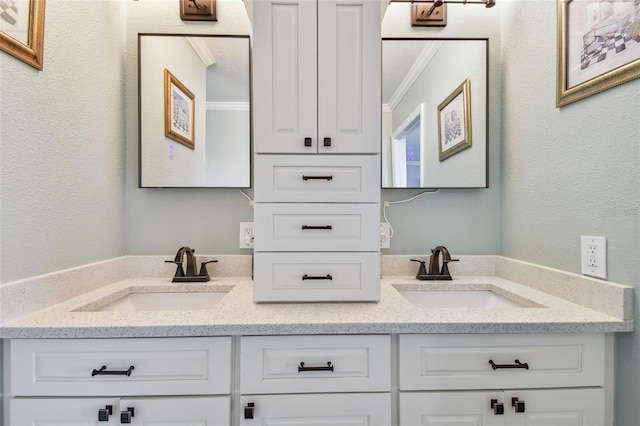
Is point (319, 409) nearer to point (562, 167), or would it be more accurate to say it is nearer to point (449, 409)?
point (449, 409)

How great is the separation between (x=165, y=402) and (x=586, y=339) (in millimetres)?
1288

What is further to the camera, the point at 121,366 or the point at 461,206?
the point at 461,206

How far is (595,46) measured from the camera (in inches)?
41.1

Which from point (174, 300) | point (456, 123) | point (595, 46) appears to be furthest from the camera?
point (456, 123)

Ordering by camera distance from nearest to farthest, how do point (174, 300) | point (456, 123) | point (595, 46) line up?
point (595, 46) < point (174, 300) < point (456, 123)

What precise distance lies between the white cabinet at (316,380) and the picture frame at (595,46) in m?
1.08

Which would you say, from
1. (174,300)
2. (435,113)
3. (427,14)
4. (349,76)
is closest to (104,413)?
(174,300)

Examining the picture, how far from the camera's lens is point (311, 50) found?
111 cm

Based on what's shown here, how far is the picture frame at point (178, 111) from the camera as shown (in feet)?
4.96

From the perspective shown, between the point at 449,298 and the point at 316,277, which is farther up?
the point at 316,277


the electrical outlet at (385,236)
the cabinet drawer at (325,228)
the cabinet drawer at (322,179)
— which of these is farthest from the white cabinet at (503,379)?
the electrical outlet at (385,236)

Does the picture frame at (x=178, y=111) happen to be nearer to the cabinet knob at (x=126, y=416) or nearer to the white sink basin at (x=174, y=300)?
the white sink basin at (x=174, y=300)

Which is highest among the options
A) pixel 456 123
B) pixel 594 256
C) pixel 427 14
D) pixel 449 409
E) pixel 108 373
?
pixel 427 14

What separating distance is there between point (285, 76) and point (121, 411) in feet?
3.83
